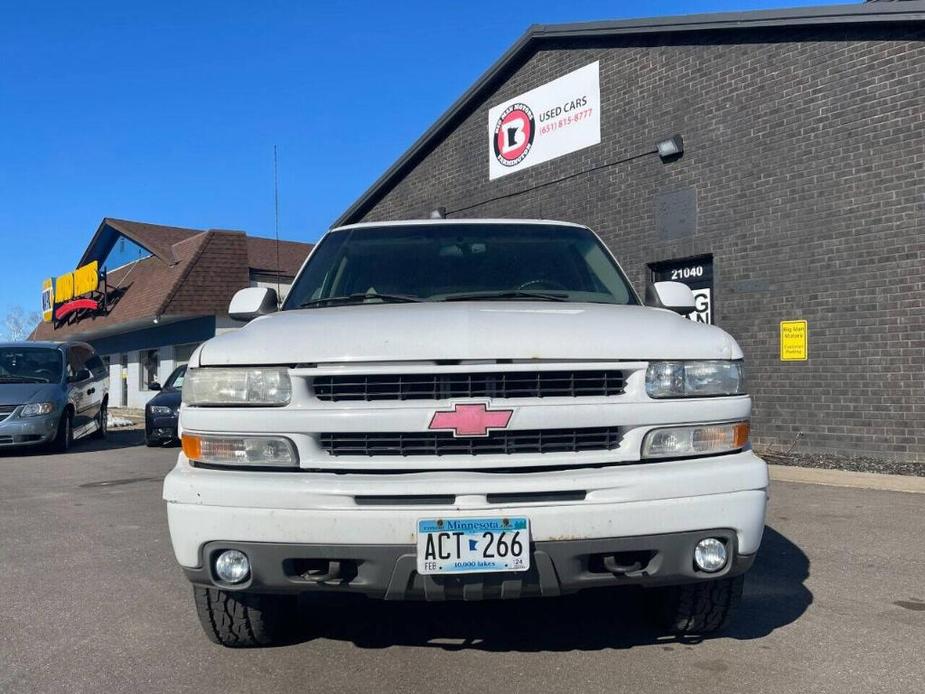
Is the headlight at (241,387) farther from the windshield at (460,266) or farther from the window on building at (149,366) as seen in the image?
the window on building at (149,366)

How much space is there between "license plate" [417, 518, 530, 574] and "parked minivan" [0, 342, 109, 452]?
1133cm

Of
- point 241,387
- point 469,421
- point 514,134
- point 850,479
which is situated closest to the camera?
point 469,421

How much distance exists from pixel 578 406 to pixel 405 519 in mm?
718

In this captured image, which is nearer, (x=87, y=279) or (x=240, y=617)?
(x=240, y=617)

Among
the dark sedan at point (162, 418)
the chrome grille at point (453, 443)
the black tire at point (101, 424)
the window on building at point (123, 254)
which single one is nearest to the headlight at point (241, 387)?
the chrome grille at point (453, 443)

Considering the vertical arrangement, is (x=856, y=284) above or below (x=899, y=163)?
below

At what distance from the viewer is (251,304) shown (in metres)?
4.40

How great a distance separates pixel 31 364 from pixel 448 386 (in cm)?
1240

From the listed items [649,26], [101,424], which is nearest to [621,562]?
[649,26]

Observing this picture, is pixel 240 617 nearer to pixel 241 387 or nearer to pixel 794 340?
pixel 241 387

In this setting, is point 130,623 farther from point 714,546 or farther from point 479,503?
point 714,546

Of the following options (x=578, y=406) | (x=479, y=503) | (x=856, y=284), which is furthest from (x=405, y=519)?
(x=856, y=284)

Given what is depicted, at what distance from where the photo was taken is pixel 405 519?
9.41 ft

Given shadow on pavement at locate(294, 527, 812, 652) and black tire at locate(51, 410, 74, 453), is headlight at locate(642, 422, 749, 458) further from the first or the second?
black tire at locate(51, 410, 74, 453)
